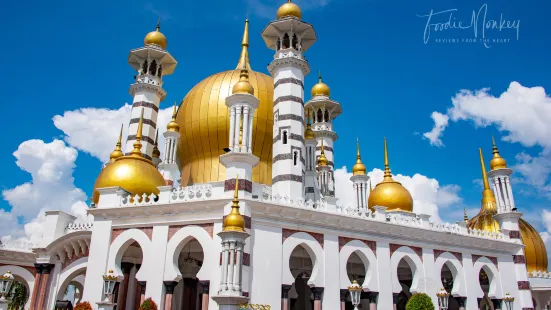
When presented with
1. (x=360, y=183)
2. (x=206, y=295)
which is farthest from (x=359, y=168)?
(x=206, y=295)

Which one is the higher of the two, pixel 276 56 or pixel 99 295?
pixel 276 56

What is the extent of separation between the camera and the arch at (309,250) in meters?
17.9

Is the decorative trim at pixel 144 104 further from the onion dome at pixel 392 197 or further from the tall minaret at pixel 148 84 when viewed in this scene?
the onion dome at pixel 392 197

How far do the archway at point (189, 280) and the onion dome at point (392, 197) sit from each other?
10.8m

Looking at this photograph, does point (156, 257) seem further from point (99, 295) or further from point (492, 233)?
point (492, 233)

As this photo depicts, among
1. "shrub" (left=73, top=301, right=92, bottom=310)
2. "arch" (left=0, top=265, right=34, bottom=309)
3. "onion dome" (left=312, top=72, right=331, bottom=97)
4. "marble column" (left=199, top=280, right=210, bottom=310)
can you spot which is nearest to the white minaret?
"onion dome" (left=312, top=72, right=331, bottom=97)

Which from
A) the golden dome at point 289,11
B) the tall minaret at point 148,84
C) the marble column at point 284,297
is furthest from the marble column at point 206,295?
the golden dome at point 289,11

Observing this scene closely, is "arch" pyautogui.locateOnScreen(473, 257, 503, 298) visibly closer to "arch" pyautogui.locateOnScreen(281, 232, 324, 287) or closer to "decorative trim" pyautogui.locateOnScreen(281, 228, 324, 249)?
"decorative trim" pyautogui.locateOnScreen(281, 228, 324, 249)

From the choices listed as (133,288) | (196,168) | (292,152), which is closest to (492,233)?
(292,152)

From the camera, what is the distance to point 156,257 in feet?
58.8

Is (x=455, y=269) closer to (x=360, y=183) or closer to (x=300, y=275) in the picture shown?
(x=300, y=275)

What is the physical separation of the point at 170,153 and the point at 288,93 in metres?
7.36

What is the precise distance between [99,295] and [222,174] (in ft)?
29.1

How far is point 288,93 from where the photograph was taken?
24188 millimetres
